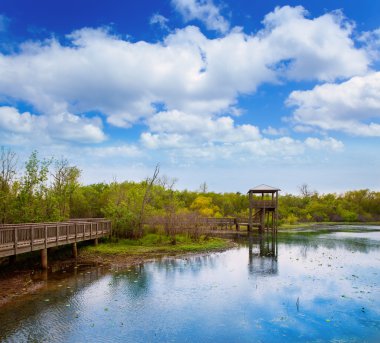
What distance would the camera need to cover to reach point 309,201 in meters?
85.8

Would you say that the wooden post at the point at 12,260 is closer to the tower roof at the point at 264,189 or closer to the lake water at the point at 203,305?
the lake water at the point at 203,305

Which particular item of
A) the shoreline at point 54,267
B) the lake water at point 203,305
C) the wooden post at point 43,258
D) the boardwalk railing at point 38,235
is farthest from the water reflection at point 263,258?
the wooden post at point 43,258

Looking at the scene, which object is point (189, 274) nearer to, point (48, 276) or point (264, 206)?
point (48, 276)

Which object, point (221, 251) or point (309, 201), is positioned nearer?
point (221, 251)

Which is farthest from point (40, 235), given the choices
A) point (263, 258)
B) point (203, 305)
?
point (263, 258)

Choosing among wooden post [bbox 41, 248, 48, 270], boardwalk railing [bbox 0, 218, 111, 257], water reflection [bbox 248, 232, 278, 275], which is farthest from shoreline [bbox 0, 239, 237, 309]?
water reflection [bbox 248, 232, 278, 275]

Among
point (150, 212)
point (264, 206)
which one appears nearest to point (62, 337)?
point (150, 212)

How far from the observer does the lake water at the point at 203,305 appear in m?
11.7

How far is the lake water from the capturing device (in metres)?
11.7

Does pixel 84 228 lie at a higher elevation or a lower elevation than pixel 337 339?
higher

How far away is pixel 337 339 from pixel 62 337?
8.41m

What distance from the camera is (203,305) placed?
1462 centimetres

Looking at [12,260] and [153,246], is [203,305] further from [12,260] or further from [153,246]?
[153,246]

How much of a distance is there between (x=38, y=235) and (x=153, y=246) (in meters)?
12.3
